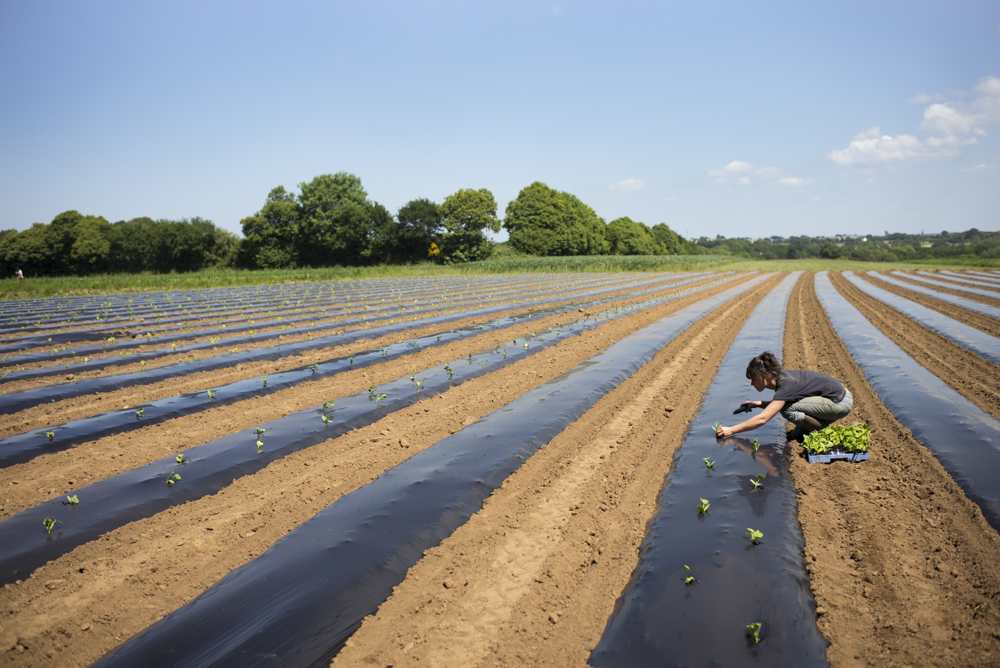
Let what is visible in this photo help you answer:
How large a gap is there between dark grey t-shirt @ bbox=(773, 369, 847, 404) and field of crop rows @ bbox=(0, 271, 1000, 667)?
0.56m

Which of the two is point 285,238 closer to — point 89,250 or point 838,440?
point 89,250

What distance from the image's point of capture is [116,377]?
9242mm

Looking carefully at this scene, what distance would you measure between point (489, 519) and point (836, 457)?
3.62m

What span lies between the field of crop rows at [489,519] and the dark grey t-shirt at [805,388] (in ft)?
1.83

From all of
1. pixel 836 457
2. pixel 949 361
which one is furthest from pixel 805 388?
pixel 949 361

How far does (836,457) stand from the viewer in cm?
526

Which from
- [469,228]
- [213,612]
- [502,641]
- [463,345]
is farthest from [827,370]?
[469,228]

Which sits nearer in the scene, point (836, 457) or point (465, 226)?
point (836, 457)

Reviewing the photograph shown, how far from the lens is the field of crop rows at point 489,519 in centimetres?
299

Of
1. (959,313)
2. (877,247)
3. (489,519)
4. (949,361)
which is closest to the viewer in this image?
(489,519)

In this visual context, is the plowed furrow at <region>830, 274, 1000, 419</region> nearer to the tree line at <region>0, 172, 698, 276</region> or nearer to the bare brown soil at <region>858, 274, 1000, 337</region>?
the bare brown soil at <region>858, 274, 1000, 337</region>

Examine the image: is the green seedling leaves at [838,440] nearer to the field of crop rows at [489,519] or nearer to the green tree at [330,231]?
the field of crop rows at [489,519]

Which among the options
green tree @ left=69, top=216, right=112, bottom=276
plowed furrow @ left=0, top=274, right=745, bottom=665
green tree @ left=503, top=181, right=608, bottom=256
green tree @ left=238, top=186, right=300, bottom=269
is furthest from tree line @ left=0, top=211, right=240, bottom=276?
plowed furrow @ left=0, top=274, right=745, bottom=665

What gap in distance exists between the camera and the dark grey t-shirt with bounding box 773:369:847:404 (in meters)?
5.54
